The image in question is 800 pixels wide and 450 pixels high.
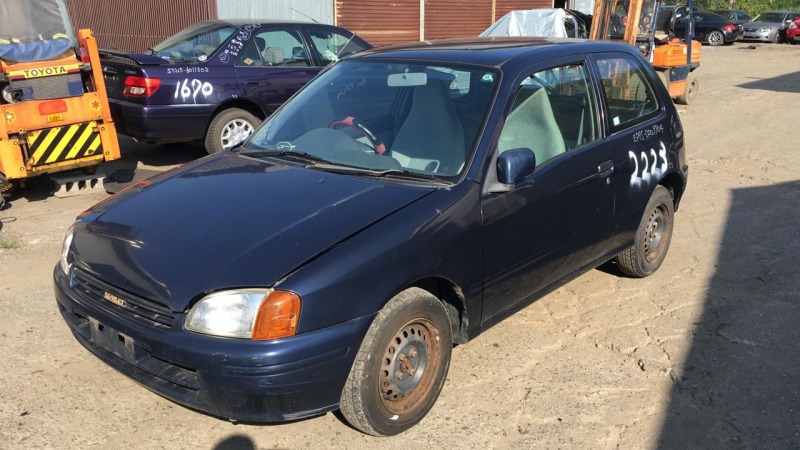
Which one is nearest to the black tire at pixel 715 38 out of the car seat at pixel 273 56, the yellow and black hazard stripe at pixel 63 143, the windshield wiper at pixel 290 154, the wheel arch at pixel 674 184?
the car seat at pixel 273 56

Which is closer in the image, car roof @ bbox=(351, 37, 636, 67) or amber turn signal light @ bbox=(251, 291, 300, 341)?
amber turn signal light @ bbox=(251, 291, 300, 341)

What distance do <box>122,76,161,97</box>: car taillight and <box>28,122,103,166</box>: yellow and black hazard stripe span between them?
69cm

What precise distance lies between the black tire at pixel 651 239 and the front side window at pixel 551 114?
999 millimetres

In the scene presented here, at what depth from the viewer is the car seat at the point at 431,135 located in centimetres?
365

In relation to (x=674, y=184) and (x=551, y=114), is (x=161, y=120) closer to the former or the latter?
(x=551, y=114)

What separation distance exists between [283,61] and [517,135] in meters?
5.46

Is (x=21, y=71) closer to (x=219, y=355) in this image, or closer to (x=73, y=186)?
(x=73, y=186)

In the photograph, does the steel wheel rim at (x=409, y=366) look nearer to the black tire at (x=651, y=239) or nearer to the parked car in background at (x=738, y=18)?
the black tire at (x=651, y=239)

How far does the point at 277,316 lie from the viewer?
2779 mm

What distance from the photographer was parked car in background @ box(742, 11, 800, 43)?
3166cm

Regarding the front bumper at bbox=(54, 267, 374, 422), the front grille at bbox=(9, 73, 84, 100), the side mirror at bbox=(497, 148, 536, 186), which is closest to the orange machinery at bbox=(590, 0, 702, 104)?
the front grille at bbox=(9, 73, 84, 100)

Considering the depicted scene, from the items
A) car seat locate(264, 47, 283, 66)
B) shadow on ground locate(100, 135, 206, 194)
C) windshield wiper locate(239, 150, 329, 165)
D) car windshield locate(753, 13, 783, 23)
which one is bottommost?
shadow on ground locate(100, 135, 206, 194)

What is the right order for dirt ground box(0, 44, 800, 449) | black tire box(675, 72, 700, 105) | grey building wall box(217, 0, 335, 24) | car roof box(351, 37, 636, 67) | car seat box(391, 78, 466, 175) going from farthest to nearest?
black tire box(675, 72, 700, 105), grey building wall box(217, 0, 335, 24), car roof box(351, 37, 636, 67), car seat box(391, 78, 466, 175), dirt ground box(0, 44, 800, 449)

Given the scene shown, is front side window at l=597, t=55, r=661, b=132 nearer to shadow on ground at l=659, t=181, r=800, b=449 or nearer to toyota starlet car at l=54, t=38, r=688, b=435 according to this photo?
toyota starlet car at l=54, t=38, r=688, b=435
